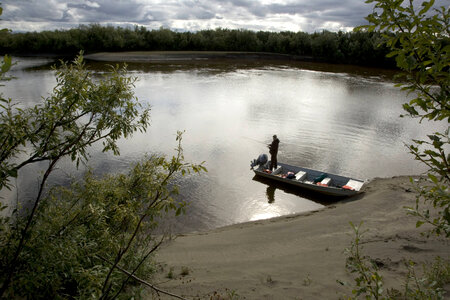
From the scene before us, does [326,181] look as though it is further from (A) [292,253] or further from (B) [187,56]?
(B) [187,56]

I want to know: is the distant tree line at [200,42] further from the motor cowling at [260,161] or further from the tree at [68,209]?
the tree at [68,209]

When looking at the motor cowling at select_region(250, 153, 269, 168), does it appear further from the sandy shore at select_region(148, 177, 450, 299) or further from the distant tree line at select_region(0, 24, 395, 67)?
the distant tree line at select_region(0, 24, 395, 67)

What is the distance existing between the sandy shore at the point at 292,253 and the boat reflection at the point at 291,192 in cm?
147

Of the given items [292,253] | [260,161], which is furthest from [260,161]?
[292,253]

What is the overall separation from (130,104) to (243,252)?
624 cm

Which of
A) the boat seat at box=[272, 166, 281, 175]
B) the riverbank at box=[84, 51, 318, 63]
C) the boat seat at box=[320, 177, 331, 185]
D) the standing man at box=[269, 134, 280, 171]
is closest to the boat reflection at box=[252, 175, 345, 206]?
the boat seat at box=[272, 166, 281, 175]

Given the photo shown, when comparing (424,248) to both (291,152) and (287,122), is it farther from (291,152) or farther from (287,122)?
A: (287,122)

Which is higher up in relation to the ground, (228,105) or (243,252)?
(228,105)

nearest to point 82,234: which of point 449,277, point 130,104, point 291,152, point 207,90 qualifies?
point 130,104

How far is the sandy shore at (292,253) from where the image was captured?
23.3 ft

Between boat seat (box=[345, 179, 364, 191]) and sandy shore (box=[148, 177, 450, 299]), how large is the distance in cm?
130

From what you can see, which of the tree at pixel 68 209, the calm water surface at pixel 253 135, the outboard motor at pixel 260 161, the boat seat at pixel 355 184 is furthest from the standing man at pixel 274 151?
the tree at pixel 68 209

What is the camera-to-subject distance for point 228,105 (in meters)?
30.8

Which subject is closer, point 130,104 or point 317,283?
point 130,104
